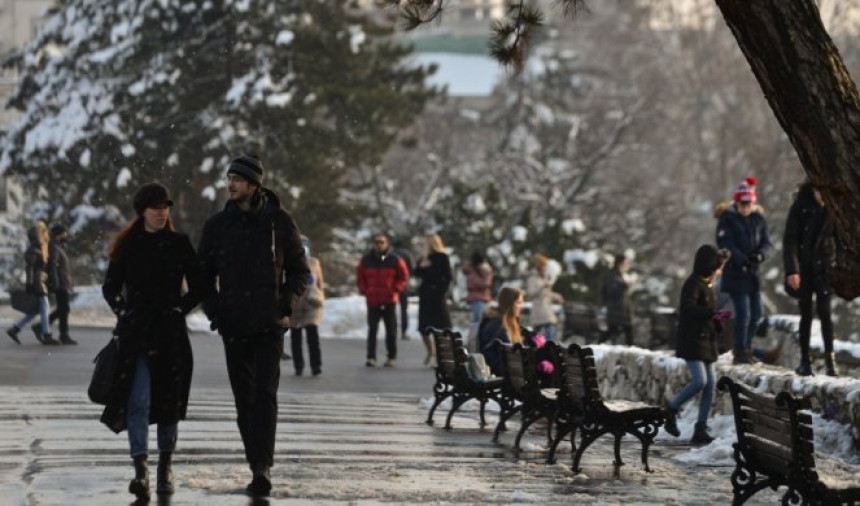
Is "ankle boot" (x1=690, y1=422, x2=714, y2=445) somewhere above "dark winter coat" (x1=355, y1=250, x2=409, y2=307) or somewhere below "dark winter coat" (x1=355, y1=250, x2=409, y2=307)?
below

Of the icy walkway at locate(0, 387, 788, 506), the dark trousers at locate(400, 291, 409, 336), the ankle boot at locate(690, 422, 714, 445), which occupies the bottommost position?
the icy walkway at locate(0, 387, 788, 506)

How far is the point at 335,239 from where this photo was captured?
49531mm

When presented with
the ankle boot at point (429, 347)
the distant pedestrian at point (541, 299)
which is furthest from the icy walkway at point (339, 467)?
the distant pedestrian at point (541, 299)

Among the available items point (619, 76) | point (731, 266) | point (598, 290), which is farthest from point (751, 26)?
point (619, 76)

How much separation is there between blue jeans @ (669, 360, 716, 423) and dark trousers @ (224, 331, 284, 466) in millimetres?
5600

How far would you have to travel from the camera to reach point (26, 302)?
1107 inches

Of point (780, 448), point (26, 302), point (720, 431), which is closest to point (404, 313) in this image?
point (26, 302)

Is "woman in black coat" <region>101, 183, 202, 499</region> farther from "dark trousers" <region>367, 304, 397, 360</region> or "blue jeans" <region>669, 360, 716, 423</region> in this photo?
"dark trousers" <region>367, 304, 397, 360</region>

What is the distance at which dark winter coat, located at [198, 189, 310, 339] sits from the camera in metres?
11.9

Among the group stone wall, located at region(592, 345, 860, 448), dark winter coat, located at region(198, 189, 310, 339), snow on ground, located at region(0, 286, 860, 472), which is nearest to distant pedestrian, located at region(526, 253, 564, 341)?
snow on ground, located at region(0, 286, 860, 472)

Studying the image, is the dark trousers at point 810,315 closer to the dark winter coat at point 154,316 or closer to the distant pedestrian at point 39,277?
the dark winter coat at point 154,316

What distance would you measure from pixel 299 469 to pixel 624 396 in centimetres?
739

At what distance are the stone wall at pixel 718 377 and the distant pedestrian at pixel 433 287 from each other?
6.28 metres

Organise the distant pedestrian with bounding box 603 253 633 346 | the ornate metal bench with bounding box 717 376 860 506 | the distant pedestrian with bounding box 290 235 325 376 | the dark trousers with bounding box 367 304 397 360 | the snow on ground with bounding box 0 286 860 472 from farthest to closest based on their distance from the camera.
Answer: the distant pedestrian with bounding box 603 253 633 346
the dark trousers with bounding box 367 304 397 360
the distant pedestrian with bounding box 290 235 325 376
the snow on ground with bounding box 0 286 860 472
the ornate metal bench with bounding box 717 376 860 506
